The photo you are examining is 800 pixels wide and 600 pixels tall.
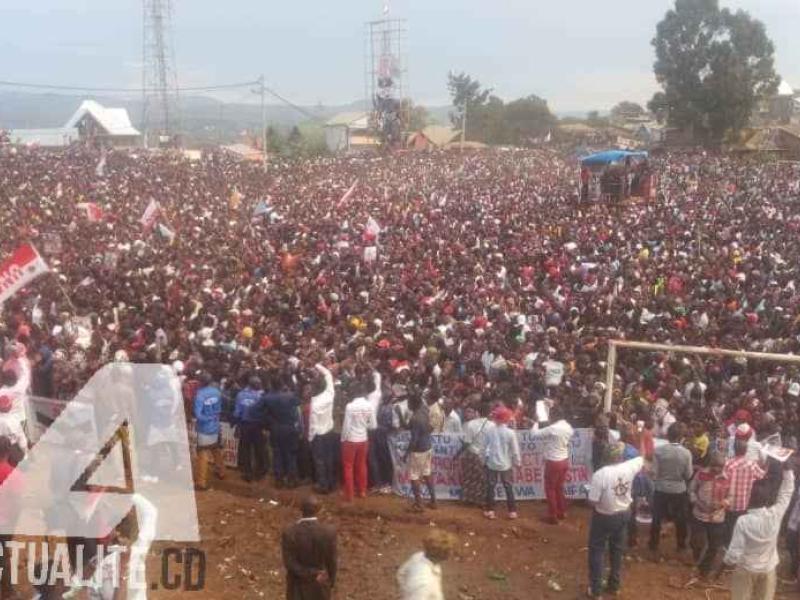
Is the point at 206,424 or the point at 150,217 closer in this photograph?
the point at 206,424

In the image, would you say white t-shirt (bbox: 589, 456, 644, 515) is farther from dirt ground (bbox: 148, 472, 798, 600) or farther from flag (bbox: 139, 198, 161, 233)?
flag (bbox: 139, 198, 161, 233)

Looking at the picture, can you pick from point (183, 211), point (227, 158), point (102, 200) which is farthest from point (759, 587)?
point (227, 158)

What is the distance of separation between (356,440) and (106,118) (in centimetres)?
6588

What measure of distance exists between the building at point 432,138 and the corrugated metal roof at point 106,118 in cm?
2312

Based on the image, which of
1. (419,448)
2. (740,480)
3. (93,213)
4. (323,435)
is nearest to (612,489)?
(740,480)

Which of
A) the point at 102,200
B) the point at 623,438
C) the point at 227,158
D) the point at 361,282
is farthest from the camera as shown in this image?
the point at 227,158

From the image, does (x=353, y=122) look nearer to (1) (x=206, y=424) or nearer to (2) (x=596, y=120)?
(2) (x=596, y=120)

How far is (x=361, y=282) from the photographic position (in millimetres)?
14352

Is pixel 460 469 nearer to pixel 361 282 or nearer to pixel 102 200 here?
pixel 361 282

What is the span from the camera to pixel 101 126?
6406 centimetres

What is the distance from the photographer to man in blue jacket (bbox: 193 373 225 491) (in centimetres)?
813

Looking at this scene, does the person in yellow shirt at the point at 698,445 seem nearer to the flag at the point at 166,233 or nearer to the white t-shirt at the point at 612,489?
the white t-shirt at the point at 612,489

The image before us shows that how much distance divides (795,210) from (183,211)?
59.3ft

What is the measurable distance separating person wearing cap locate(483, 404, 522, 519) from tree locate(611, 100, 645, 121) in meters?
82.9
